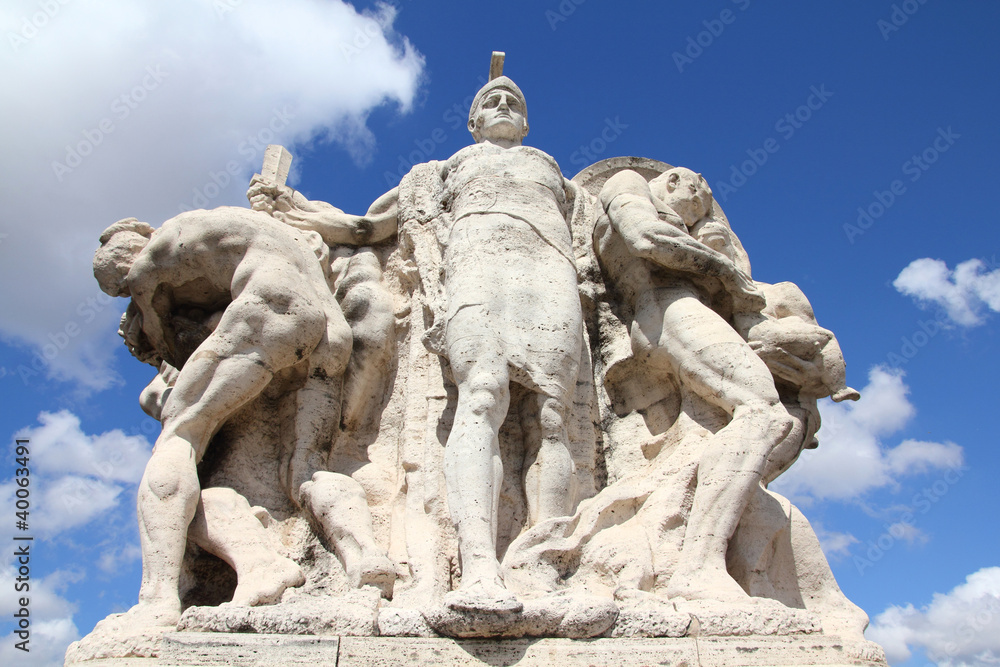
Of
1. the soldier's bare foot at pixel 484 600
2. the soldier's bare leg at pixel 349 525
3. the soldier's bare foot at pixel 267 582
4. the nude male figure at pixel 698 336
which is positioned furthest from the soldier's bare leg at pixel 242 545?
the nude male figure at pixel 698 336

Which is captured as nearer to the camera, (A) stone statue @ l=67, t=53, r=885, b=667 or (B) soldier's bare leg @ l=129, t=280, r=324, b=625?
(A) stone statue @ l=67, t=53, r=885, b=667

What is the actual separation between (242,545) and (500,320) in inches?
76.6

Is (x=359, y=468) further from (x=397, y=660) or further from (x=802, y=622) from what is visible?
A: (x=802, y=622)

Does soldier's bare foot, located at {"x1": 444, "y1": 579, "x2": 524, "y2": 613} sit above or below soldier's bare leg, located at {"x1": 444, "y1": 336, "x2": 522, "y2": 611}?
below

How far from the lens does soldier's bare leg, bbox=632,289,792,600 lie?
419 cm

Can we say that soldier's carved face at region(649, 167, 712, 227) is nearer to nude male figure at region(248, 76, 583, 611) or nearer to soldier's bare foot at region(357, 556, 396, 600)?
nude male figure at region(248, 76, 583, 611)

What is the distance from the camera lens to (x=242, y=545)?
4.35m

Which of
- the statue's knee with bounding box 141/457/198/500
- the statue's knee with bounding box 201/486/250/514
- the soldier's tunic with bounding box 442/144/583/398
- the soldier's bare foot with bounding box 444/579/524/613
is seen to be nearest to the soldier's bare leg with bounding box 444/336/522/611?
the soldier's bare foot with bounding box 444/579/524/613

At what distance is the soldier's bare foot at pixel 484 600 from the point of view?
340 centimetres

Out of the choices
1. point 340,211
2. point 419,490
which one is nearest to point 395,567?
point 419,490

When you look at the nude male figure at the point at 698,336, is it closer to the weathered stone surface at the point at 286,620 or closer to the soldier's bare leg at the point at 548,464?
the soldier's bare leg at the point at 548,464

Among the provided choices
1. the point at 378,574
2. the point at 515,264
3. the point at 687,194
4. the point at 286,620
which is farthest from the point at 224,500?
the point at 687,194

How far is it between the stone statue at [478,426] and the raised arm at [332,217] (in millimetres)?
19

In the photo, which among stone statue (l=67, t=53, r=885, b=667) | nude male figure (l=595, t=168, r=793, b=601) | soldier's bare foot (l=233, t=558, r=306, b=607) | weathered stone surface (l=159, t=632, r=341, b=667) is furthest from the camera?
nude male figure (l=595, t=168, r=793, b=601)
